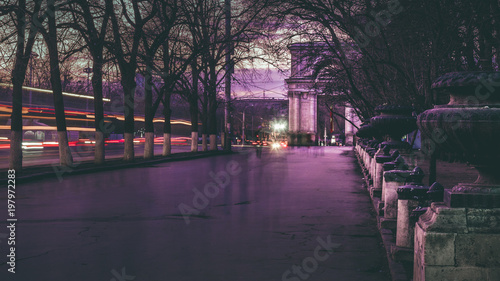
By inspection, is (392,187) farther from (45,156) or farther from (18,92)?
(45,156)

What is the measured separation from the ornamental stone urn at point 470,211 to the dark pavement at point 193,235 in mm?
1782

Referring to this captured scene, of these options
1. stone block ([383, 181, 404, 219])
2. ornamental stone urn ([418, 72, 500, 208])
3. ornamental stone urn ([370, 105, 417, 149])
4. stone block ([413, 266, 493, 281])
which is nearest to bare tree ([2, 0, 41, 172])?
ornamental stone urn ([370, 105, 417, 149])

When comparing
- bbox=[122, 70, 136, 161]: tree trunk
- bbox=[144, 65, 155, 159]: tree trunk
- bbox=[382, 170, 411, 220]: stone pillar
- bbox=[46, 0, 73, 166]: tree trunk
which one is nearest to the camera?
bbox=[382, 170, 411, 220]: stone pillar

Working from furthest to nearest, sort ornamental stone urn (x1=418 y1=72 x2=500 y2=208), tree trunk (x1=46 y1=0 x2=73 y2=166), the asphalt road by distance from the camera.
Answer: the asphalt road, tree trunk (x1=46 y1=0 x2=73 y2=166), ornamental stone urn (x1=418 y1=72 x2=500 y2=208)

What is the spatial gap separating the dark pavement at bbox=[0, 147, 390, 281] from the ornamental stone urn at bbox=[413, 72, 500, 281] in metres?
1.78

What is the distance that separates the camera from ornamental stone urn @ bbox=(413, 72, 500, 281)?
A: 4.46 meters

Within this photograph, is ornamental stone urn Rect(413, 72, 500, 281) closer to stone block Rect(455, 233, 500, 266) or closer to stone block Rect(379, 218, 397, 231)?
stone block Rect(455, 233, 500, 266)

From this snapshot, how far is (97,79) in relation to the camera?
25219 mm

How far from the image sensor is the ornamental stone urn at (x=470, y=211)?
176 inches

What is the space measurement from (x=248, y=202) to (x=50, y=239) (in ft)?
17.9

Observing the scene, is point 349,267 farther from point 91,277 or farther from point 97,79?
point 97,79

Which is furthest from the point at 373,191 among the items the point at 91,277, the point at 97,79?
the point at 97,79

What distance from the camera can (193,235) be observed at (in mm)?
8664

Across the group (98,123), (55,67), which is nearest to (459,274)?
(55,67)
